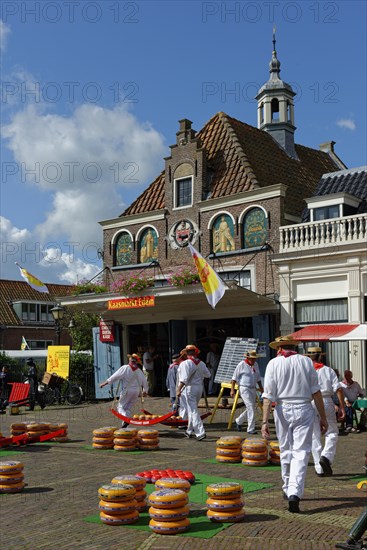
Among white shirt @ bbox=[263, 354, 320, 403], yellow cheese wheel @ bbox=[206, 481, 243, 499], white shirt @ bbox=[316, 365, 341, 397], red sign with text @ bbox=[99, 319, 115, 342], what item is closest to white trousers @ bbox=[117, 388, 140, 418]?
white shirt @ bbox=[316, 365, 341, 397]


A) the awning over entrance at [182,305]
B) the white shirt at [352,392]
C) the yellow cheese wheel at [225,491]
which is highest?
the awning over entrance at [182,305]

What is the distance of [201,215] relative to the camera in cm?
2606

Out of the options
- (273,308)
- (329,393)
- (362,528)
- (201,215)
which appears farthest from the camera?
(201,215)

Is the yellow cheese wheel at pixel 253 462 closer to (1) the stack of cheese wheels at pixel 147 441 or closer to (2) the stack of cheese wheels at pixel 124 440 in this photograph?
(1) the stack of cheese wheels at pixel 147 441

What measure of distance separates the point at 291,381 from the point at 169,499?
2.05 meters

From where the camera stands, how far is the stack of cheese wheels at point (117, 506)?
717cm

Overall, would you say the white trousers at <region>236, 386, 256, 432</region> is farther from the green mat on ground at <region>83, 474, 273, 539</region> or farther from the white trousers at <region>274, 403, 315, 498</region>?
the white trousers at <region>274, 403, 315, 498</region>

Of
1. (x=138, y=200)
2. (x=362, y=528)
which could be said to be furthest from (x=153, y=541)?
(x=138, y=200)

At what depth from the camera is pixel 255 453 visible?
10.5m

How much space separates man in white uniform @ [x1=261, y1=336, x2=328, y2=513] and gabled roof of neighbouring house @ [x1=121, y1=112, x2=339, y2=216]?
55.5 feet

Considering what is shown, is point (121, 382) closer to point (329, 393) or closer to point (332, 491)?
point (329, 393)

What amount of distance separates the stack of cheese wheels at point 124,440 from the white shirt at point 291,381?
5.19 metres

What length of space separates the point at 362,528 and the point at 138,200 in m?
25.0

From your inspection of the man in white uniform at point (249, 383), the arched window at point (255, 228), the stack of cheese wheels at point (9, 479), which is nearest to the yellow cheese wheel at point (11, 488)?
the stack of cheese wheels at point (9, 479)
